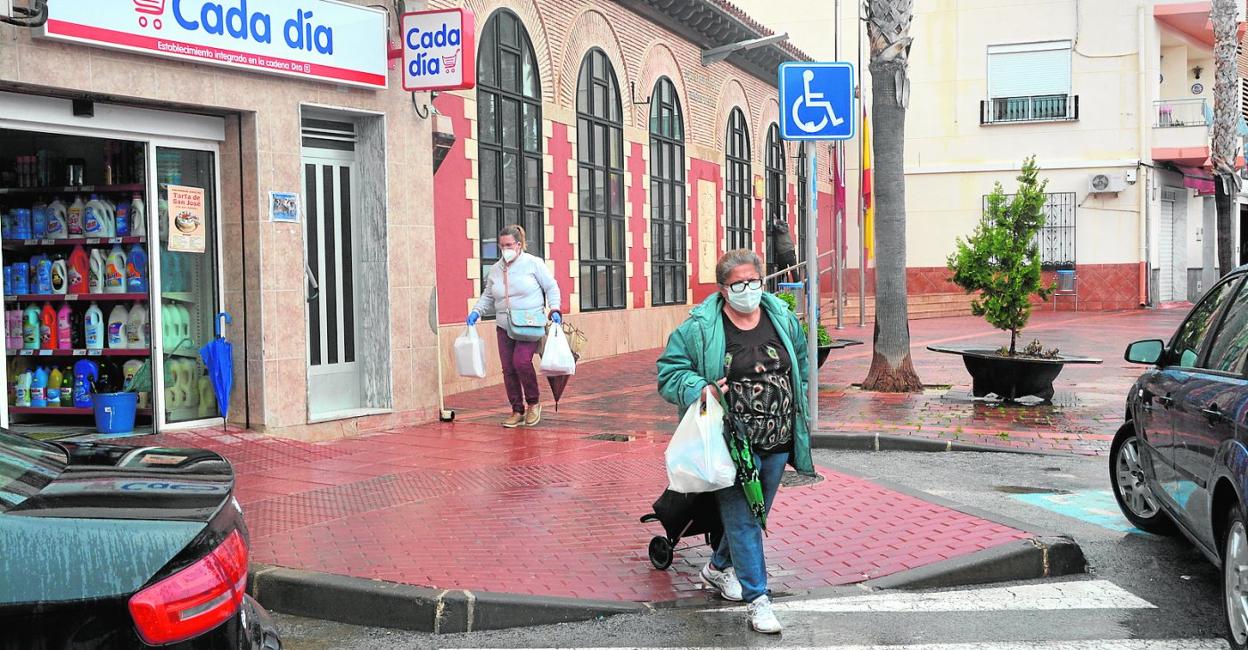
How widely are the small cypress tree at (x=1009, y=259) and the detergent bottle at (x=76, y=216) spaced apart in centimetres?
857

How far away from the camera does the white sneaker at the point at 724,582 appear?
534 cm

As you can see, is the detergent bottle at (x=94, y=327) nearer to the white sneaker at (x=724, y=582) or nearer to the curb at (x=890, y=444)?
the curb at (x=890, y=444)

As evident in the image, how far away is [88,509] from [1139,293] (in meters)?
32.9

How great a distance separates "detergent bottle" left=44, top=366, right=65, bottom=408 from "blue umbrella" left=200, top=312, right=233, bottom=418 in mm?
1080

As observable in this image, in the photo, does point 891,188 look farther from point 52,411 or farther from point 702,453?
point 702,453

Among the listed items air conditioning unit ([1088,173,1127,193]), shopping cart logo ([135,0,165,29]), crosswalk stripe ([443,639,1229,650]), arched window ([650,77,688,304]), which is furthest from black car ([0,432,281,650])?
air conditioning unit ([1088,173,1127,193])

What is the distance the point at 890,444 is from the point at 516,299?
3.51m

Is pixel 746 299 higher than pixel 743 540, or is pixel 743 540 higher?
pixel 746 299

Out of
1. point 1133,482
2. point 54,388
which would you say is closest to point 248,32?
point 54,388

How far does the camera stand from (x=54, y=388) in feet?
30.7

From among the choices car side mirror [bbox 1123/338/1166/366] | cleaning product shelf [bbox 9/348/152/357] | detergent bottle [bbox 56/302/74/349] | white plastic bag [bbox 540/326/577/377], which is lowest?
white plastic bag [bbox 540/326/577/377]

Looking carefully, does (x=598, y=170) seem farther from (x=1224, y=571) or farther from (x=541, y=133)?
(x=1224, y=571)

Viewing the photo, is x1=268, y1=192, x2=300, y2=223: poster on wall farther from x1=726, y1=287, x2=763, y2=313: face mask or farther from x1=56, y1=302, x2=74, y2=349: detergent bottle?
x1=726, y1=287, x2=763, y2=313: face mask

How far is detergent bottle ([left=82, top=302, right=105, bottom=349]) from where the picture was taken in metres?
9.37
